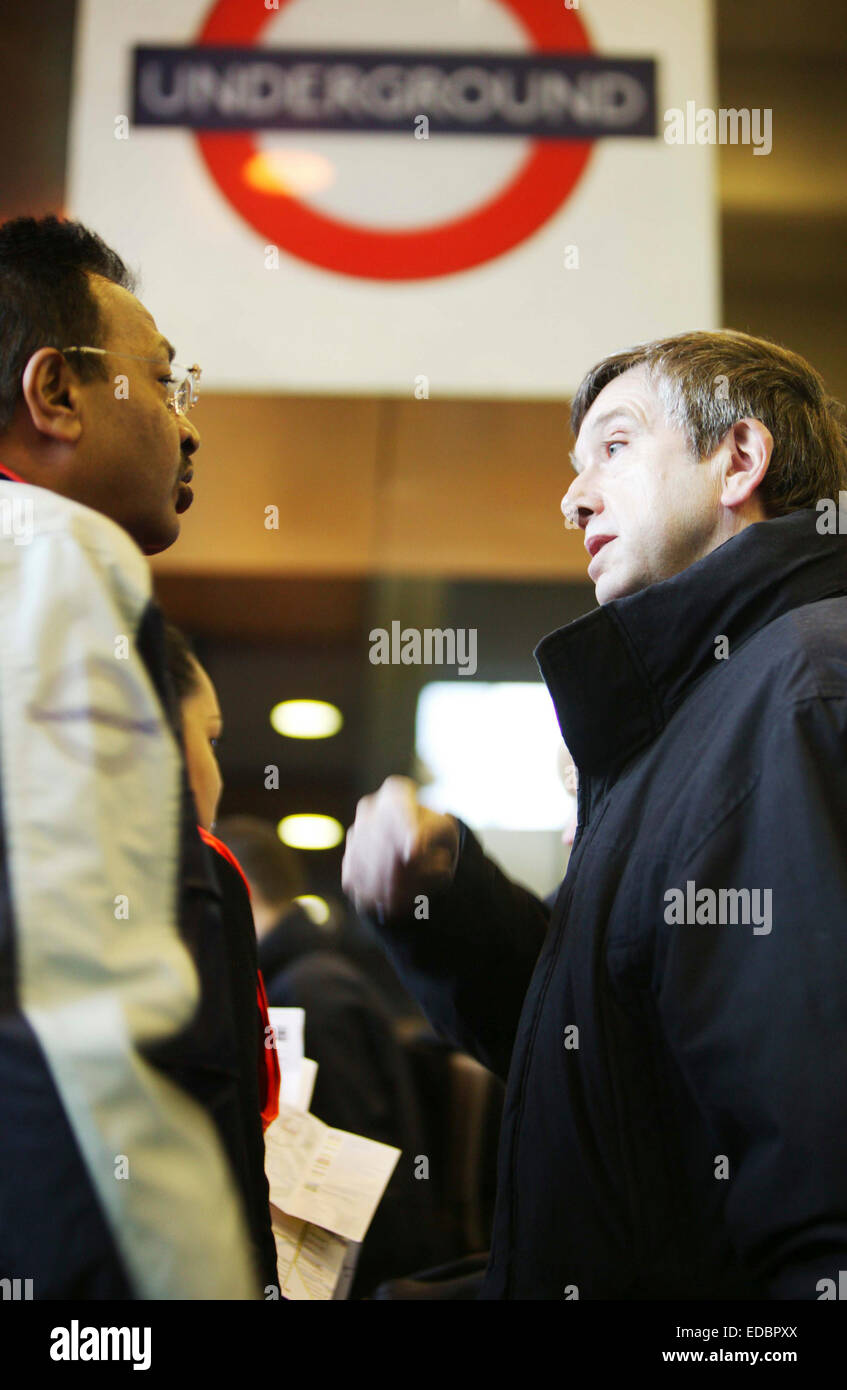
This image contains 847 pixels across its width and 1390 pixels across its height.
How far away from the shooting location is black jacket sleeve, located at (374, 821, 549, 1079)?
1.59 meters

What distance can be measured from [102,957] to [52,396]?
0.65 metres

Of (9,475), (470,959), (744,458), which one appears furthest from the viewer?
(470,959)

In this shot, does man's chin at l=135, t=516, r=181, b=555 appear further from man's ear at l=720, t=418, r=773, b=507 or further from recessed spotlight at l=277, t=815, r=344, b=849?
recessed spotlight at l=277, t=815, r=344, b=849

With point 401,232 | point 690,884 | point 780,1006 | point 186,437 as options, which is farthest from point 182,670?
point 401,232

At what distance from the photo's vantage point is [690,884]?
1.09 m

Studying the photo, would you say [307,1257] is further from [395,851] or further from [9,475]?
[9,475]

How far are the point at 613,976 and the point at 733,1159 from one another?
0.20m

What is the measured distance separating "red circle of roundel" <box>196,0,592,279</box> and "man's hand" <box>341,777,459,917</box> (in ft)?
5.58

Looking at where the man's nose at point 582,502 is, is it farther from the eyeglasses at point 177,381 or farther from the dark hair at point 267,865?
the dark hair at point 267,865

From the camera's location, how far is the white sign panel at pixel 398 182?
2.72m

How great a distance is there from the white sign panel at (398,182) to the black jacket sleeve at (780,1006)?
5.91 feet

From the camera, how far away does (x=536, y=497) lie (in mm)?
3846

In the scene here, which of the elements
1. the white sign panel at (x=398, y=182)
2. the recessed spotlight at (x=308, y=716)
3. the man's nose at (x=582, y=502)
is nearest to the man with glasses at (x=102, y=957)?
the man's nose at (x=582, y=502)

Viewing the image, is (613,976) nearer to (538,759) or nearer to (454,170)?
(454,170)
